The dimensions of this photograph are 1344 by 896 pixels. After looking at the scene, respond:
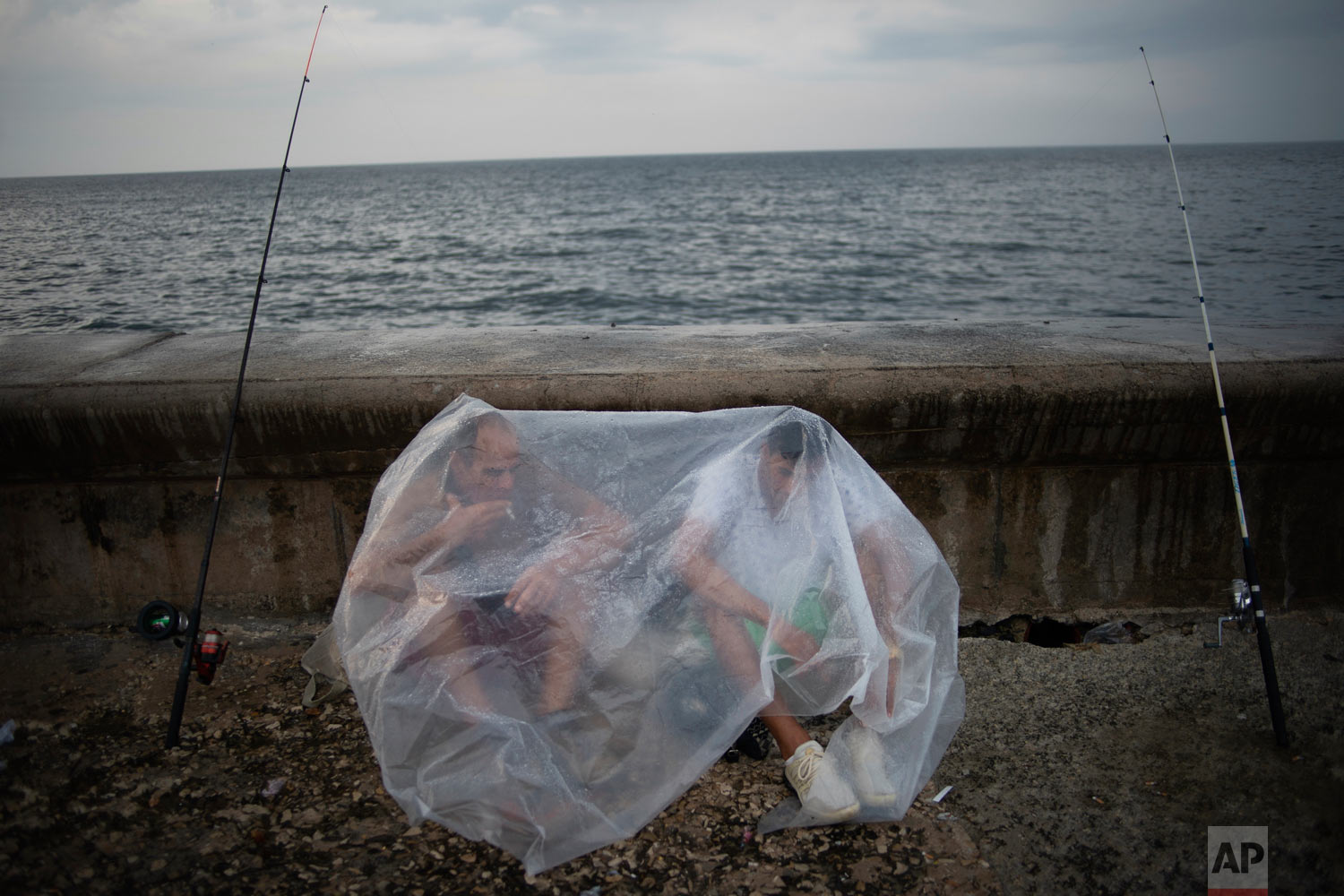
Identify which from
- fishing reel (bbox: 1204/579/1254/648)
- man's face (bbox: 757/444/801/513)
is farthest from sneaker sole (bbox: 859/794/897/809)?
fishing reel (bbox: 1204/579/1254/648)

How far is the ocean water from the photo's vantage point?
14984 millimetres

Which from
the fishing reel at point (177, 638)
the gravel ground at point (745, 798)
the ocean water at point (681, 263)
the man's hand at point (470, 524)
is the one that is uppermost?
the ocean water at point (681, 263)

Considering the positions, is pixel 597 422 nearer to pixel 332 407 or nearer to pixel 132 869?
pixel 332 407

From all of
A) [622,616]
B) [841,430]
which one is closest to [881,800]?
[622,616]

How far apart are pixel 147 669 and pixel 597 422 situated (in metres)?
1.81

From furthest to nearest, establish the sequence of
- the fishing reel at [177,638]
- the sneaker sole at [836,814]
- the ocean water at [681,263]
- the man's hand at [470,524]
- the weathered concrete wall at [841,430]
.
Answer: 1. the ocean water at [681,263]
2. the weathered concrete wall at [841,430]
3. the fishing reel at [177,638]
4. the man's hand at [470,524]
5. the sneaker sole at [836,814]

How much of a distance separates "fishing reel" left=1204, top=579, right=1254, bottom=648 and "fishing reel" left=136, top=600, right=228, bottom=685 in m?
3.31

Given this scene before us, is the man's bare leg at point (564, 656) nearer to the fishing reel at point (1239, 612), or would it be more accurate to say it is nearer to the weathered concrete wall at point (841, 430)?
the weathered concrete wall at point (841, 430)

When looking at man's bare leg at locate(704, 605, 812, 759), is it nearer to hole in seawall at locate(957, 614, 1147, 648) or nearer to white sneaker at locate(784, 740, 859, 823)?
white sneaker at locate(784, 740, 859, 823)

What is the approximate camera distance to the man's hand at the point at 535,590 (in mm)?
2336

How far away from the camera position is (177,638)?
262 centimetres

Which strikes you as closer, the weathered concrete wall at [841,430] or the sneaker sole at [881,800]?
the sneaker sole at [881,800]

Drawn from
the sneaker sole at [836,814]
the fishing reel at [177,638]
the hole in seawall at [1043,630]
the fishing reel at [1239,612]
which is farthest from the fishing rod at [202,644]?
the fishing reel at [1239,612]

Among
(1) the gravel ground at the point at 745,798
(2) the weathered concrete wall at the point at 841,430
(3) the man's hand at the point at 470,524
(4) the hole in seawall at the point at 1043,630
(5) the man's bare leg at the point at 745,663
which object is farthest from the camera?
(4) the hole in seawall at the point at 1043,630
